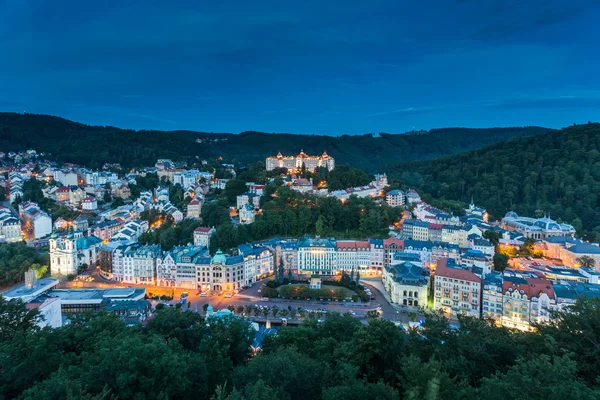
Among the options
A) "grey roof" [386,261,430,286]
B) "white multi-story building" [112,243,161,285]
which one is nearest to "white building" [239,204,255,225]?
"white multi-story building" [112,243,161,285]

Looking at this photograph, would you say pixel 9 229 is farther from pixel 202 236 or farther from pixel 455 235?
pixel 455 235

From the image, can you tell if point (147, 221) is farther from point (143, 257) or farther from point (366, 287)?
point (366, 287)

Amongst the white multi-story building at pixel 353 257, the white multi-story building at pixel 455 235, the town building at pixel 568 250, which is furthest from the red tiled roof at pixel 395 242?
the town building at pixel 568 250

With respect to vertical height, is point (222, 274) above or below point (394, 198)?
below

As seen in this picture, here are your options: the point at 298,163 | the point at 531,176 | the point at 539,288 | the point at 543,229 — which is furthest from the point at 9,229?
the point at 531,176

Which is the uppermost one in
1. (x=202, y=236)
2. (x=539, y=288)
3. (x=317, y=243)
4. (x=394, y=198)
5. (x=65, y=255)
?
(x=394, y=198)

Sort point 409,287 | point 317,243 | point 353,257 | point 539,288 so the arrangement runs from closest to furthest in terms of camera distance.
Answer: point 539,288, point 409,287, point 353,257, point 317,243

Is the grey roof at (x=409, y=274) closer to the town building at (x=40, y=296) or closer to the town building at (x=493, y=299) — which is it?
the town building at (x=493, y=299)

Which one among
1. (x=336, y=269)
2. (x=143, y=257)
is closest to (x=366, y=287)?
(x=336, y=269)
